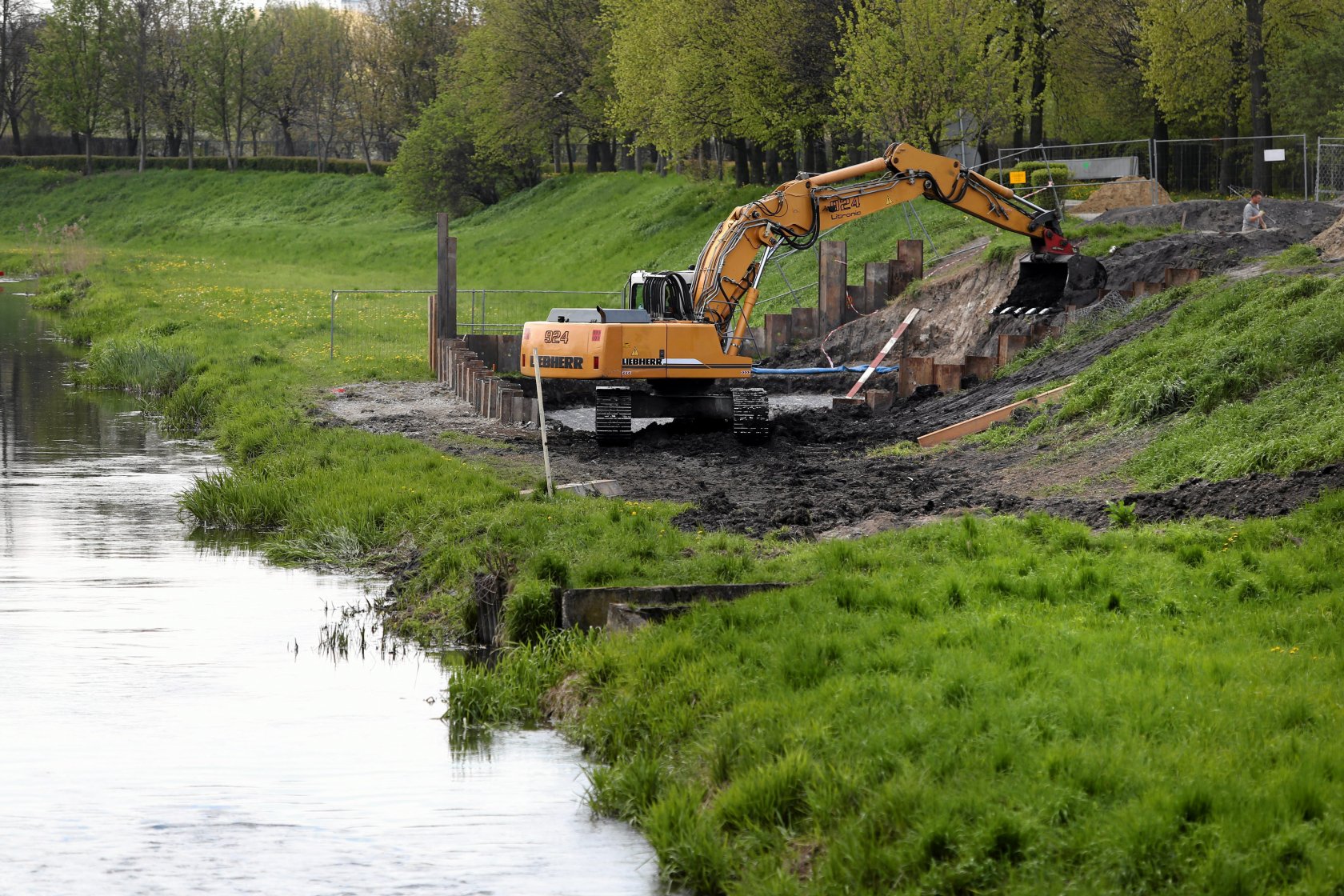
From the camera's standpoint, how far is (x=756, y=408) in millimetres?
21062

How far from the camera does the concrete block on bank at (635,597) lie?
11195 mm

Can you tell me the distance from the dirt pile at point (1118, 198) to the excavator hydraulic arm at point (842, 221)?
10.2 metres

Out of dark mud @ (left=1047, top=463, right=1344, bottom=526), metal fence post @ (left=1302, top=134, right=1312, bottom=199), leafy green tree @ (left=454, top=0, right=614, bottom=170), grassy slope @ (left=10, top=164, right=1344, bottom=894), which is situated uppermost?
leafy green tree @ (left=454, top=0, right=614, bottom=170)

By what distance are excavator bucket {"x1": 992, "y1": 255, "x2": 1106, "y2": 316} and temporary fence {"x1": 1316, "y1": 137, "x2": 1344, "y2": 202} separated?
14.2 meters

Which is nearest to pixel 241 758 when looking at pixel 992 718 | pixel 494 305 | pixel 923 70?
pixel 992 718

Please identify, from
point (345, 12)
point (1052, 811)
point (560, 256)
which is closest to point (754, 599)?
point (1052, 811)

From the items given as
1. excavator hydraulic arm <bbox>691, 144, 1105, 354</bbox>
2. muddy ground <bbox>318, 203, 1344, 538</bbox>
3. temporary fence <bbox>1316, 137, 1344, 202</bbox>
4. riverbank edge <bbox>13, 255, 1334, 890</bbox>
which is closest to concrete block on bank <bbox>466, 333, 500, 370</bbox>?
muddy ground <bbox>318, 203, 1344, 538</bbox>

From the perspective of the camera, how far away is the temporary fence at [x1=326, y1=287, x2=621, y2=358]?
37094 millimetres

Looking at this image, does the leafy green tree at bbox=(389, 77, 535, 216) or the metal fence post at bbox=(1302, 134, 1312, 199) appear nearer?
the metal fence post at bbox=(1302, 134, 1312, 199)

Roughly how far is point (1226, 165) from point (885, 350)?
836 inches

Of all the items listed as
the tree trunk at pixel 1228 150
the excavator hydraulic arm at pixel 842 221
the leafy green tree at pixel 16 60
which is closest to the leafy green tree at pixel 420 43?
the leafy green tree at pixel 16 60

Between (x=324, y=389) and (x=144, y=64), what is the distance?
78054 mm

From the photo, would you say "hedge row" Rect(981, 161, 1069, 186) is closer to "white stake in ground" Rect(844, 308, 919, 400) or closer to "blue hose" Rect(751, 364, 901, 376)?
"white stake in ground" Rect(844, 308, 919, 400)

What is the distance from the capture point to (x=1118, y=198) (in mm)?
36438
